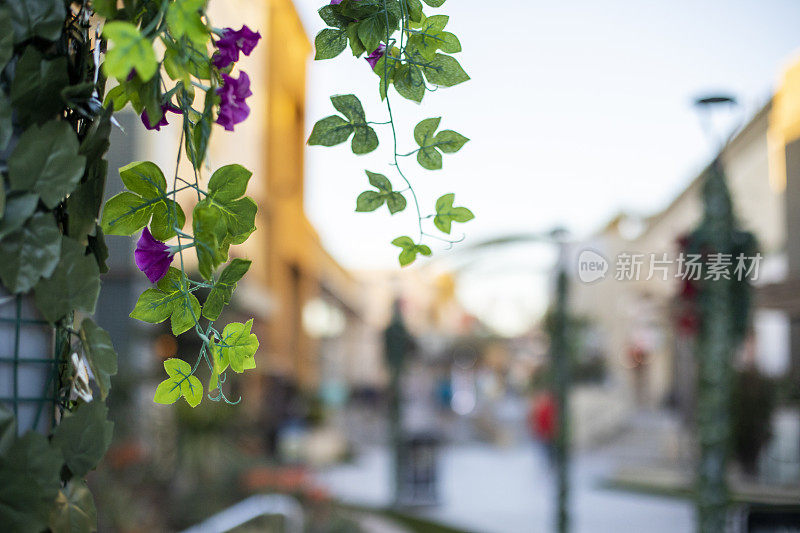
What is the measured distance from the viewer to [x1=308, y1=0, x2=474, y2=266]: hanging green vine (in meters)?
0.80

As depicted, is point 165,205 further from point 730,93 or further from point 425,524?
point 425,524

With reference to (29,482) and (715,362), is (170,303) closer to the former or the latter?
(29,482)

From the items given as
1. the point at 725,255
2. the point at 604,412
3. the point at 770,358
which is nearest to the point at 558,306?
the point at 725,255

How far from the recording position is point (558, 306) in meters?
7.01

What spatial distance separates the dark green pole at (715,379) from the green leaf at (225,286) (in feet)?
13.6

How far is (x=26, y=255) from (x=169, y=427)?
25.0 ft

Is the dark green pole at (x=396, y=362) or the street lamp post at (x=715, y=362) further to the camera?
the dark green pole at (x=396, y=362)

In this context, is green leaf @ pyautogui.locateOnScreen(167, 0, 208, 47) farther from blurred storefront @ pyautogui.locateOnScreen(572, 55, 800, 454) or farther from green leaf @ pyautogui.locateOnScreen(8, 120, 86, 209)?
blurred storefront @ pyautogui.locateOnScreen(572, 55, 800, 454)

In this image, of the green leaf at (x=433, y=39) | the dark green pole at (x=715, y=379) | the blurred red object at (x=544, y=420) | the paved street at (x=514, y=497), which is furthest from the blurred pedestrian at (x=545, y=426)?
the green leaf at (x=433, y=39)

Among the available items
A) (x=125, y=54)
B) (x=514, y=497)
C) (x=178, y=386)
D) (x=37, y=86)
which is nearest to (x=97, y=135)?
(x=37, y=86)

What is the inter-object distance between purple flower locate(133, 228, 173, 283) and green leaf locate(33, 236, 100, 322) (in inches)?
4.0

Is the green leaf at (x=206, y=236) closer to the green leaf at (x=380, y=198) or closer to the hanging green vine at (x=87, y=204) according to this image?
the hanging green vine at (x=87, y=204)

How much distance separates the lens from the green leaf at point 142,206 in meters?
0.72

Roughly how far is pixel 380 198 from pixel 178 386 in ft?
1.00
